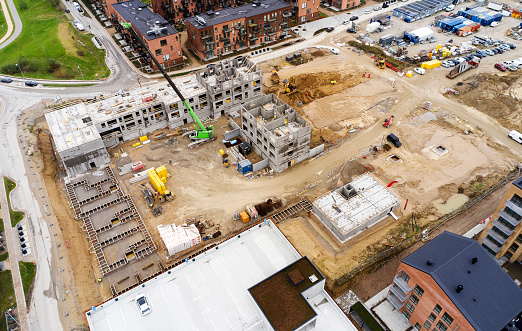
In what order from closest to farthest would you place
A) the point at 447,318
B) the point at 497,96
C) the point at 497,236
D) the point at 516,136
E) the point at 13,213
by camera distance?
the point at 447,318, the point at 497,236, the point at 13,213, the point at 516,136, the point at 497,96

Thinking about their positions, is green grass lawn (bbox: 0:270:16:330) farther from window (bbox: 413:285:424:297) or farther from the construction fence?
window (bbox: 413:285:424:297)

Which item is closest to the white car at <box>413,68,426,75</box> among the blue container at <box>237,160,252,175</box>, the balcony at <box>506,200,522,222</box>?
the blue container at <box>237,160,252,175</box>

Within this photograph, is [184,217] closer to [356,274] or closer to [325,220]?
[325,220]

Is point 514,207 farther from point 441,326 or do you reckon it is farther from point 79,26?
point 79,26

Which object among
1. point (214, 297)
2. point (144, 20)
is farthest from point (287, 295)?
point (144, 20)

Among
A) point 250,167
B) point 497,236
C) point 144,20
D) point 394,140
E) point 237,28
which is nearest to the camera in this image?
point 497,236

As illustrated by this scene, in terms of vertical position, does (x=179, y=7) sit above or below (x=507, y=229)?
above
